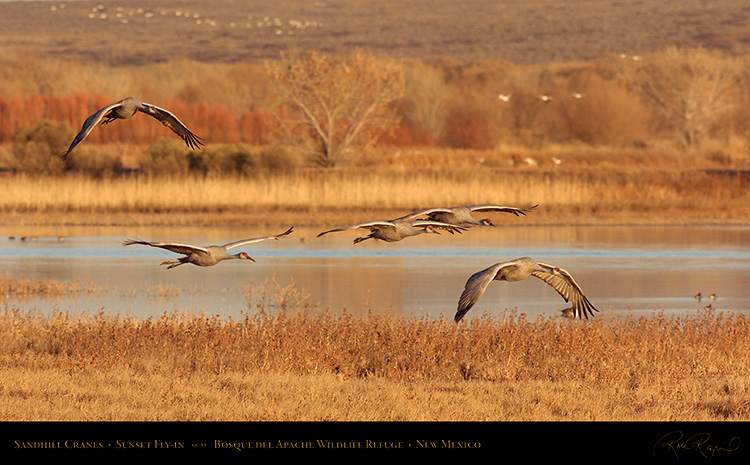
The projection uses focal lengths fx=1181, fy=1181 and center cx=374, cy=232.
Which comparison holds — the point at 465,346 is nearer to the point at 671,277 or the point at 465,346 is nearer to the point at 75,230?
→ the point at 671,277

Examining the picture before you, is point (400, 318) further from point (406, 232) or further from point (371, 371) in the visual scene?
point (406, 232)

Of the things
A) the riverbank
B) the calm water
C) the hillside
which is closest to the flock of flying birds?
the calm water

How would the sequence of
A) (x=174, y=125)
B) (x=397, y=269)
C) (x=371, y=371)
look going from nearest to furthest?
(x=174, y=125) → (x=371, y=371) → (x=397, y=269)

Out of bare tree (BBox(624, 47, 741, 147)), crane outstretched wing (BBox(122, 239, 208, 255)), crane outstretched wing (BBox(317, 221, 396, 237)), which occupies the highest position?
bare tree (BBox(624, 47, 741, 147))

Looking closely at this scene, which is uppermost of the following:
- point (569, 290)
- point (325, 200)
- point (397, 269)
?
point (569, 290)

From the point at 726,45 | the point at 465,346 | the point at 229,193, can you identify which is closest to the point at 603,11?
the point at 726,45

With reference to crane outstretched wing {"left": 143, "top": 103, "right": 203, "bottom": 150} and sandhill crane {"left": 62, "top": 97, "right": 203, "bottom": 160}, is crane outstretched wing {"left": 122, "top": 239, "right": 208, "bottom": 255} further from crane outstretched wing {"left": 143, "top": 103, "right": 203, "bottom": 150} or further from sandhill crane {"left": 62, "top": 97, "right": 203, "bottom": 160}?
crane outstretched wing {"left": 143, "top": 103, "right": 203, "bottom": 150}

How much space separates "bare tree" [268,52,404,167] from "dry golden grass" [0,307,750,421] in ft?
100

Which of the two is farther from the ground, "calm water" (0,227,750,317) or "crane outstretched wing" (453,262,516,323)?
"crane outstretched wing" (453,262,516,323)

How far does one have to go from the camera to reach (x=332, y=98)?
46.5m

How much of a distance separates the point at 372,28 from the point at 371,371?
121807 mm

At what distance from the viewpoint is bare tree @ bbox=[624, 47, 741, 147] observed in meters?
64.4

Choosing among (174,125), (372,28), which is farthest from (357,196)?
(372,28)
